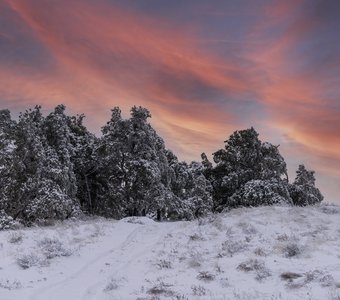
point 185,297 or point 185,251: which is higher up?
point 185,251

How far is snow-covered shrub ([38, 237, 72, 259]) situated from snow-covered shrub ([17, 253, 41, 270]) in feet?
2.45

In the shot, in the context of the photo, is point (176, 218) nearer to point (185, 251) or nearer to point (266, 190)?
point (266, 190)

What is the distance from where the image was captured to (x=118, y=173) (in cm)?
4112

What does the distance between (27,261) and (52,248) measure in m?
1.90

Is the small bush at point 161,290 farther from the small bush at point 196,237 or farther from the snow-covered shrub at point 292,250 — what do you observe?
the small bush at point 196,237

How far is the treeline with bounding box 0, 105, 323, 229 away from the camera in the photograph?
3316cm

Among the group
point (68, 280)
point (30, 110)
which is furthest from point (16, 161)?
point (68, 280)

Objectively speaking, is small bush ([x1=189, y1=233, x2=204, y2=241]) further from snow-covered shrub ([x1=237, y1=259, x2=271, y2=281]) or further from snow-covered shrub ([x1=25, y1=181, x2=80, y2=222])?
snow-covered shrub ([x1=25, y1=181, x2=80, y2=222])

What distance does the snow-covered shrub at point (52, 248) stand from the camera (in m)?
17.3

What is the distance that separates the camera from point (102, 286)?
46.0 ft

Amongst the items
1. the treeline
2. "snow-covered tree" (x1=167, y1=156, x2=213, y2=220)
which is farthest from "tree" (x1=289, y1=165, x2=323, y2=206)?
"snow-covered tree" (x1=167, y1=156, x2=213, y2=220)

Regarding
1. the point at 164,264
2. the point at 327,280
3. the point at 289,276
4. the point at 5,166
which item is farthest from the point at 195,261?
the point at 5,166

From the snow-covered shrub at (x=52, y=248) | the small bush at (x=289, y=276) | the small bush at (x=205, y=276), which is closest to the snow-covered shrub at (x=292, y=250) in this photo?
the small bush at (x=289, y=276)

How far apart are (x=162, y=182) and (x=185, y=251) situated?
2456 cm
